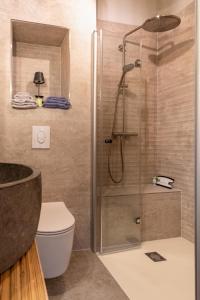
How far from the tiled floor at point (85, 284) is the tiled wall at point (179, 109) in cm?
107

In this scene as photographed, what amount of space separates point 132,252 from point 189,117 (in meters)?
1.40

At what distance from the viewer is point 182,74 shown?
8.66 ft

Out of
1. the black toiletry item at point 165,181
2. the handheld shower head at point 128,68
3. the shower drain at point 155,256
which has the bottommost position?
the shower drain at point 155,256

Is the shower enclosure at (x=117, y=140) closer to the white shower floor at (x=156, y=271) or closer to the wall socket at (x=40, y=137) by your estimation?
the white shower floor at (x=156, y=271)

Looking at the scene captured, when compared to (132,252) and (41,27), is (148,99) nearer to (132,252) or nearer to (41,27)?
(41,27)

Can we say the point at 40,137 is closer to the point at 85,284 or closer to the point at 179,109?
the point at 85,284

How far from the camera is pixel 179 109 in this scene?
2674 millimetres

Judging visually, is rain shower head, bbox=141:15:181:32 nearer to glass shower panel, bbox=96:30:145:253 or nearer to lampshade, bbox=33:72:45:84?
glass shower panel, bbox=96:30:145:253

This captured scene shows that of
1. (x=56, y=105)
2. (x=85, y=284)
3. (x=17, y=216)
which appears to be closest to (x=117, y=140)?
(x=56, y=105)

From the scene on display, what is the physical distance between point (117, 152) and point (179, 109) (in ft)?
2.83

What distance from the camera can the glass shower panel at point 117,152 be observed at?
2.29 meters

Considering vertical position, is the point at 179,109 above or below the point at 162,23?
below

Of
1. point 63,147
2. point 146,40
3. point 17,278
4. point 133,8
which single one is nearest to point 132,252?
point 63,147

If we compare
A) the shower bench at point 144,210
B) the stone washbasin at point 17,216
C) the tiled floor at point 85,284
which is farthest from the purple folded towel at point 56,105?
the stone washbasin at point 17,216
